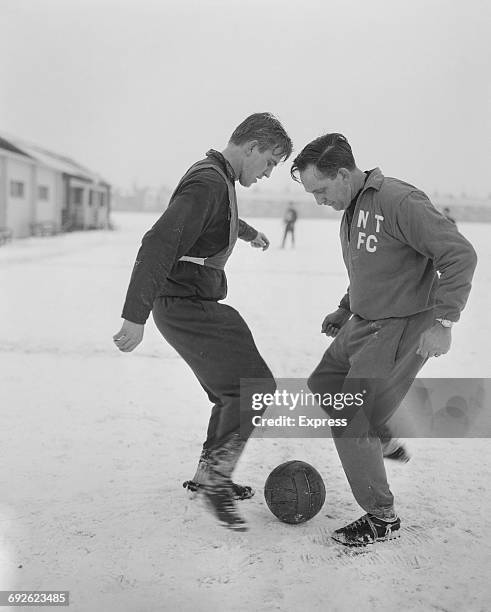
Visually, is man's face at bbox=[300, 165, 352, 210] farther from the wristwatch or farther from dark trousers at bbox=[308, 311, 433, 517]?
the wristwatch

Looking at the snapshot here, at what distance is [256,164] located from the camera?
2885 mm

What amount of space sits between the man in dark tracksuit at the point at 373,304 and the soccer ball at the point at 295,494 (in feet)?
0.56

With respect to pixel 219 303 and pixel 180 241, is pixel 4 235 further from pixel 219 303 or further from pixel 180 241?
pixel 180 241

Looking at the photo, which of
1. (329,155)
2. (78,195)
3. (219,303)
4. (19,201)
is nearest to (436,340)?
(329,155)

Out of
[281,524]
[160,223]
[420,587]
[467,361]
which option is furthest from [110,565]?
[467,361]

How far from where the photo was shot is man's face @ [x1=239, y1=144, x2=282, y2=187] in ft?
9.36

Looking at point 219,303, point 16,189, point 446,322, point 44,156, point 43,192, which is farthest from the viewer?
point 44,156

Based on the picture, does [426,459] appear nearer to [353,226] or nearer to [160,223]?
[353,226]

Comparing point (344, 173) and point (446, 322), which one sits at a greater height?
point (344, 173)

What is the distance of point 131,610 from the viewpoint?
2164 millimetres

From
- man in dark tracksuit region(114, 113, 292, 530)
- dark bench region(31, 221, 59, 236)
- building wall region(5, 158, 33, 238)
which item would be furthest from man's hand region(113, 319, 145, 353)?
dark bench region(31, 221, 59, 236)

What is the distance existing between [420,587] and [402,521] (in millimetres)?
544

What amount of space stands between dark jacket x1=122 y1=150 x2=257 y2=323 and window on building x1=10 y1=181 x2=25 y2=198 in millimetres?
20091

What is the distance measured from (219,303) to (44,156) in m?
24.4
